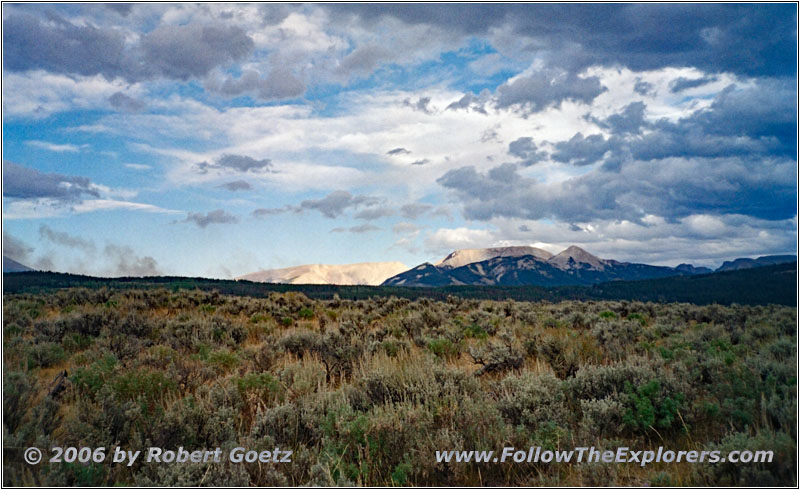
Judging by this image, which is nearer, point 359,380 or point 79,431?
point 79,431

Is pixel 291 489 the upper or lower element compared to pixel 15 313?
lower

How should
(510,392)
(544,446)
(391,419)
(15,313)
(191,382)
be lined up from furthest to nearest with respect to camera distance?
(15,313), (191,382), (510,392), (391,419), (544,446)

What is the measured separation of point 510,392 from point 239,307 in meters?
15.5

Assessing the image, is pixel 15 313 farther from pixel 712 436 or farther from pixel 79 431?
pixel 712 436

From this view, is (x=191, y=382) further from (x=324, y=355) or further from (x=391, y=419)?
(x=391, y=419)

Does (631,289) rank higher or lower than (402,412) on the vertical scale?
lower

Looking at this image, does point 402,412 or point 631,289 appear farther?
point 631,289

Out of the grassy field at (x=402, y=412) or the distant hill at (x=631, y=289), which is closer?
the grassy field at (x=402, y=412)

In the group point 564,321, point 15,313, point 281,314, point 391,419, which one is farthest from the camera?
point 281,314

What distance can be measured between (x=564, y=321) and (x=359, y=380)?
10596mm

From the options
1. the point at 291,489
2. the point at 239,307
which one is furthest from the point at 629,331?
the point at 239,307

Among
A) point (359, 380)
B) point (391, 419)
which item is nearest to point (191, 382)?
point (359, 380)

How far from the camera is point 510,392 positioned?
6.53 m

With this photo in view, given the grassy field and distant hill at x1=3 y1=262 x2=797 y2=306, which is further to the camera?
distant hill at x1=3 y1=262 x2=797 y2=306
